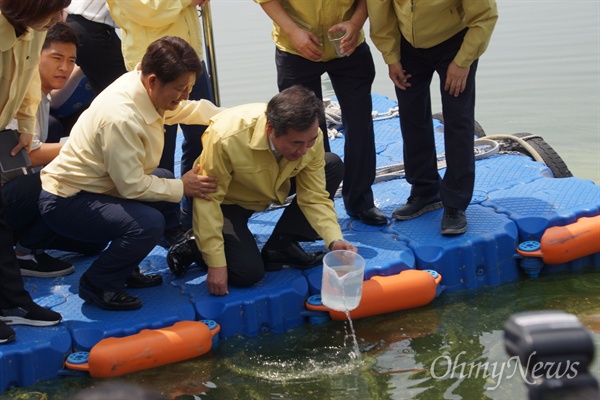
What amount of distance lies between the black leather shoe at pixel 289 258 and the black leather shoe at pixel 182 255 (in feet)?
0.99

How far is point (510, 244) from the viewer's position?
13.7 feet

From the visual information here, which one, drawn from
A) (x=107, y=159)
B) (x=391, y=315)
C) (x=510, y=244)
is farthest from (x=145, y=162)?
(x=510, y=244)

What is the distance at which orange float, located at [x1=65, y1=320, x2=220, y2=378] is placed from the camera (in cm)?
351

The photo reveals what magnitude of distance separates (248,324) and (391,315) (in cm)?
62

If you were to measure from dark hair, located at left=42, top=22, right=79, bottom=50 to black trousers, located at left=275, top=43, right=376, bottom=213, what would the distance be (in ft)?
3.09

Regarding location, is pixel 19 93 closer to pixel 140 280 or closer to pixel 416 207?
pixel 140 280

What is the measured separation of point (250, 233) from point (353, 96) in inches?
32.4

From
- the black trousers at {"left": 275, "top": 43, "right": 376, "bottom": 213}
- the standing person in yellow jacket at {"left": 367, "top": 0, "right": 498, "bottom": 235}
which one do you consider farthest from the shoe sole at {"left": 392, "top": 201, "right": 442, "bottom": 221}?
the black trousers at {"left": 275, "top": 43, "right": 376, "bottom": 213}

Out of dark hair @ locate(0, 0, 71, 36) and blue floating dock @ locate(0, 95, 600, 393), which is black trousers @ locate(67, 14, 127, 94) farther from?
dark hair @ locate(0, 0, 71, 36)

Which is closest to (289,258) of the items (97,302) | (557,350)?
(97,302)

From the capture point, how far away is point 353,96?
429 cm

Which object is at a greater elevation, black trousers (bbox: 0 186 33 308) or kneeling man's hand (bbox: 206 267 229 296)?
black trousers (bbox: 0 186 33 308)

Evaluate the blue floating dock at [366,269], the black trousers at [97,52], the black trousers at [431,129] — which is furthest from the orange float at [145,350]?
the black trousers at [97,52]

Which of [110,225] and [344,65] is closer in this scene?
[110,225]
